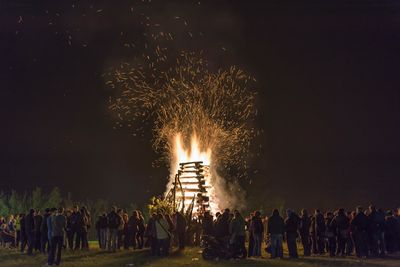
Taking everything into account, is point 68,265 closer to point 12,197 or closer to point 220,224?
point 220,224

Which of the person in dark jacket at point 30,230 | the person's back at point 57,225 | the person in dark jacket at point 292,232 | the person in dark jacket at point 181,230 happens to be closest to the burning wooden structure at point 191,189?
the person in dark jacket at point 181,230

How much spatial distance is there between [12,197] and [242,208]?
33566 millimetres

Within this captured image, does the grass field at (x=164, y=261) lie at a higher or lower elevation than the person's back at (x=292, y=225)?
lower

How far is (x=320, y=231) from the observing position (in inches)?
930

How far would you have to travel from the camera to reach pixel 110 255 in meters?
23.8

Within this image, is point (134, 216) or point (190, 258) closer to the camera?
point (190, 258)

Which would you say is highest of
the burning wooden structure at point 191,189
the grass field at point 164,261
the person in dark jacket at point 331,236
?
the burning wooden structure at point 191,189

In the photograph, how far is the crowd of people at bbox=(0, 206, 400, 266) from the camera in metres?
22.3

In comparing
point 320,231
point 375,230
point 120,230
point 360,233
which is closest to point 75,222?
point 120,230

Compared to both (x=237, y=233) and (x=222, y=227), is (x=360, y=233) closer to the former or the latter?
(x=237, y=233)

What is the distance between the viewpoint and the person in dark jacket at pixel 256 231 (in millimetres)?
23156

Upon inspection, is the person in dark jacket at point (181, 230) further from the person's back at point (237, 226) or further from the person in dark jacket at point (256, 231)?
the person's back at point (237, 226)

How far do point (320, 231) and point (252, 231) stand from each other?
9.35 ft

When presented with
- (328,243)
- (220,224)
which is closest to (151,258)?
(220,224)
